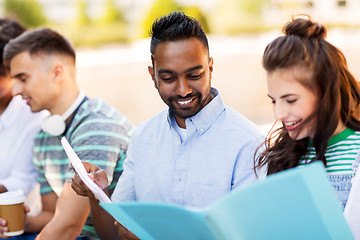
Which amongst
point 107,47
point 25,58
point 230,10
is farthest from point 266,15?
point 25,58

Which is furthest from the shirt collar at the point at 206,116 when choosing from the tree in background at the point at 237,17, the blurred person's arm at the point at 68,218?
the tree in background at the point at 237,17

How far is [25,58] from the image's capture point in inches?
107

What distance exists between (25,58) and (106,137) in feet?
2.17

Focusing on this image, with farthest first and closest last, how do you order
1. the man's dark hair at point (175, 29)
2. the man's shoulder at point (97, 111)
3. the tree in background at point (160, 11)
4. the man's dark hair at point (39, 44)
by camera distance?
1. the tree in background at point (160, 11)
2. the man's dark hair at point (39, 44)
3. the man's shoulder at point (97, 111)
4. the man's dark hair at point (175, 29)

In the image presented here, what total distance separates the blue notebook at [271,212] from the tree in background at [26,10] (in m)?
15.7

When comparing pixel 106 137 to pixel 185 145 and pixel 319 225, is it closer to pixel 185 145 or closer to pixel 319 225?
pixel 185 145

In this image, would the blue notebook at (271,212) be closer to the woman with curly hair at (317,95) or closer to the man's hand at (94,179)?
the woman with curly hair at (317,95)

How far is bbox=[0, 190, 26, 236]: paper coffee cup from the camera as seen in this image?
2.38 meters

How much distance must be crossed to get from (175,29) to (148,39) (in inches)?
510

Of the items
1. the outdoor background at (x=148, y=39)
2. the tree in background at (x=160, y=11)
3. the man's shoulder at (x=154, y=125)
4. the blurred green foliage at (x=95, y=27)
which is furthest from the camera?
the blurred green foliage at (x=95, y=27)

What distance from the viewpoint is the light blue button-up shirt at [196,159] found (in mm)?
2084

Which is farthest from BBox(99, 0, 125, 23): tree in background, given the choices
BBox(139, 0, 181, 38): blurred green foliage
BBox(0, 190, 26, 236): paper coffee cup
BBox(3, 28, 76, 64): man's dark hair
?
BBox(0, 190, 26, 236): paper coffee cup

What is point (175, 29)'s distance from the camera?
2.07 metres

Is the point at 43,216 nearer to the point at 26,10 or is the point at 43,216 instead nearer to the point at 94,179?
the point at 94,179
